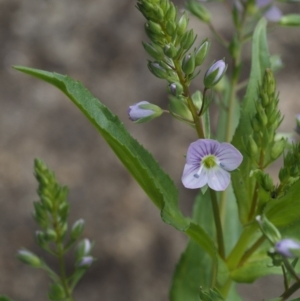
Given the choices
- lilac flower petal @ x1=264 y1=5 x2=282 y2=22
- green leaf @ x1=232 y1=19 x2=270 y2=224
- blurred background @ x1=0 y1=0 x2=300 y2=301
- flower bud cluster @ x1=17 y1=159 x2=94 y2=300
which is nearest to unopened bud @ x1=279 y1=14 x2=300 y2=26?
lilac flower petal @ x1=264 y1=5 x2=282 y2=22

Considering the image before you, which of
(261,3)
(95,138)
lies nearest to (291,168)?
(261,3)

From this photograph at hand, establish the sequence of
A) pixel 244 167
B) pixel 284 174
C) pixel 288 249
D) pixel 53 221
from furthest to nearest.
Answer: pixel 53 221, pixel 244 167, pixel 284 174, pixel 288 249

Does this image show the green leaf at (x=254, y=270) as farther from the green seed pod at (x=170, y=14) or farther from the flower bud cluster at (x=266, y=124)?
the green seed pod at (x=170, y=14)

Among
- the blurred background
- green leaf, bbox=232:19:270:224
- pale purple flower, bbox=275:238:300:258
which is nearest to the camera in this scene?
pale purple flower, bbox=275:238:300:258

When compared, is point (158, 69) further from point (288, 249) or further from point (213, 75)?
point (288, 249)

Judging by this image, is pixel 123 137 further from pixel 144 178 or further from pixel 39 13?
pixel 39 13

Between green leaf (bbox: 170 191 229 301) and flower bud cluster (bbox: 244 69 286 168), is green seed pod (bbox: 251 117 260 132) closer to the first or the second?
flower bud cluster (bbox: 244 69 286 168)

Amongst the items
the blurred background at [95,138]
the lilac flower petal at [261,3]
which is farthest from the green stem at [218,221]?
the blurred background at [95,138]
